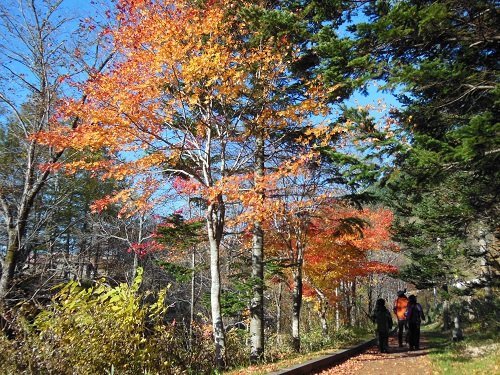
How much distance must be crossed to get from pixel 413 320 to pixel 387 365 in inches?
118

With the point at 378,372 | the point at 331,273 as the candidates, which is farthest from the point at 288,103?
the point at 331,273

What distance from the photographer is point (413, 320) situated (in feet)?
39.4

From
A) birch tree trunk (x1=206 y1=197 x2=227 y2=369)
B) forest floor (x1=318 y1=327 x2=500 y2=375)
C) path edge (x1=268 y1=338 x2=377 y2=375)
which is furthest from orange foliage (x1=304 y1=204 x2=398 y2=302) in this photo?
birch tree trunk (x1=206 y1=197 x2=227 y2=369)

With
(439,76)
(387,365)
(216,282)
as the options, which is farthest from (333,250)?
(439,76)

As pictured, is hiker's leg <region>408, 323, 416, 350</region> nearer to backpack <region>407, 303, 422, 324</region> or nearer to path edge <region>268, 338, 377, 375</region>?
backpack <region>407, 303, 422, 324</region>

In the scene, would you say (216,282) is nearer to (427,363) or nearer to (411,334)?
(427,363)

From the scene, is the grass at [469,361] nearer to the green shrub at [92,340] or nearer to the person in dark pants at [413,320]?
the person in dark pants at [413,320]

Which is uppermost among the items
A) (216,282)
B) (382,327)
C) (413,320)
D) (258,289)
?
(216,282)

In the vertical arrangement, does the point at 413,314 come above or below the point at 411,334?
above

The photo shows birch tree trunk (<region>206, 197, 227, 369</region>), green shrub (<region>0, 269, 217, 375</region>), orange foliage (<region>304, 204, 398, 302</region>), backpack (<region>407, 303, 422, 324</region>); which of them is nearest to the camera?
green shrub (<region>0, 269, 217, 375</region>)

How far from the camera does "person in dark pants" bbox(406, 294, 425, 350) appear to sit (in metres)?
12.0

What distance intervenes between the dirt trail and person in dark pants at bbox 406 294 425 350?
1.85 feet

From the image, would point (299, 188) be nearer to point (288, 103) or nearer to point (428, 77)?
point (288, 103)

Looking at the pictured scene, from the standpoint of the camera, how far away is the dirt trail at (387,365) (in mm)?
8484
